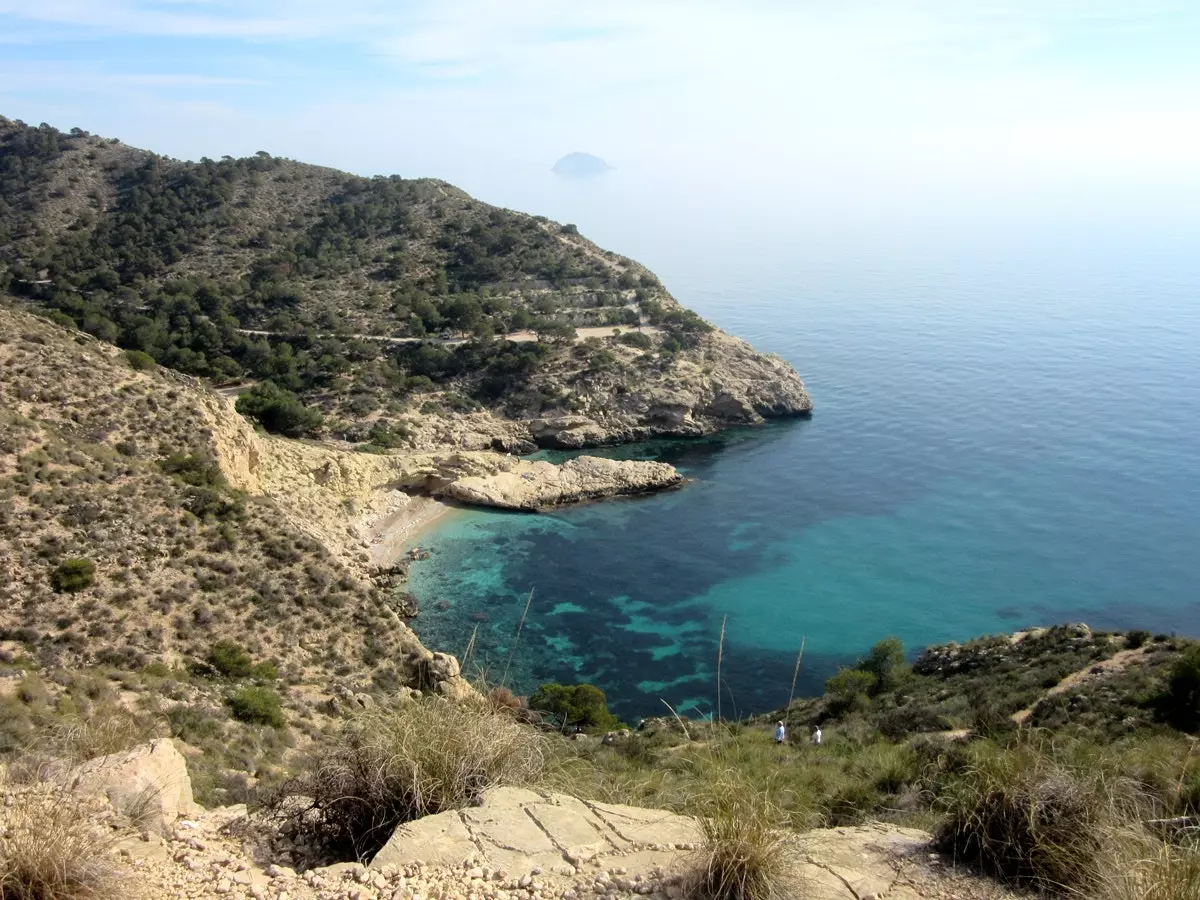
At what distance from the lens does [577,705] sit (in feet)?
69.4

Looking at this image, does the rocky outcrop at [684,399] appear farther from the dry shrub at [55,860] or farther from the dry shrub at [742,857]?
the dry shrub at [55,860]

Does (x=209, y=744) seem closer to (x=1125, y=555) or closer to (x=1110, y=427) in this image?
(x=1125, y=555)

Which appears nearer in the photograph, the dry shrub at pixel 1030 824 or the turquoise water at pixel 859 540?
the dry shrub at pixel 1030 824

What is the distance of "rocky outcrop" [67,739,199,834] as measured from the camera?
5.36 metres

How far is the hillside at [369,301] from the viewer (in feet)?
146

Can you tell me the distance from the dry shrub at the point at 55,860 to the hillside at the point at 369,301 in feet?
116

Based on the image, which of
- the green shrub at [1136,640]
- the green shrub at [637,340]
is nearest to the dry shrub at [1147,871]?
the green shrub at [1136,640]

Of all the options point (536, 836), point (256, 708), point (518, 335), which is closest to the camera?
point (536, 836)

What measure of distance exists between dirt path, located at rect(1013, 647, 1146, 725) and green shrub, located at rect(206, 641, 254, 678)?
14.5 metres

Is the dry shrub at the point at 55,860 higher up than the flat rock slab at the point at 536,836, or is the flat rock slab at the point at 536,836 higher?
the dry shrub at the point at 55,860

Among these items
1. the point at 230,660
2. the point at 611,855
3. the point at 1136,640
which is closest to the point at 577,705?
the point at 230,660

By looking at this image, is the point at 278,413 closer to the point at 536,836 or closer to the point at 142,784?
the point at 142,784

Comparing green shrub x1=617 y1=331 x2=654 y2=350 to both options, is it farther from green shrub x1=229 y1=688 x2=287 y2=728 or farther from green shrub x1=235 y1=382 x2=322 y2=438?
green shrub x1=229 y1=688 x2=287 y2=728

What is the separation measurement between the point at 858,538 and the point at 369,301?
33111 mm
